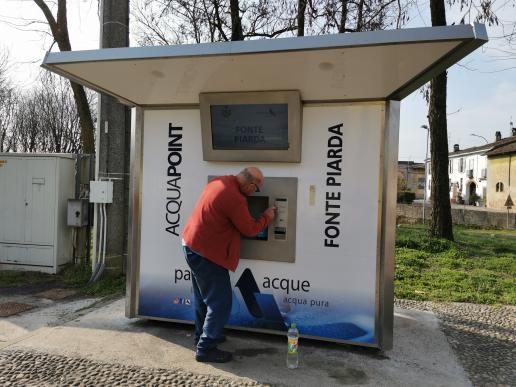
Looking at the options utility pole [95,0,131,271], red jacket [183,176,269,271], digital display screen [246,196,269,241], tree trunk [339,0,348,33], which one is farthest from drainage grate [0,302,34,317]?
tree trunk [339,0,348,33]

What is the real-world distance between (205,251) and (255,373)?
1.07 m

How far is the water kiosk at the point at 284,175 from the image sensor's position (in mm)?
3965

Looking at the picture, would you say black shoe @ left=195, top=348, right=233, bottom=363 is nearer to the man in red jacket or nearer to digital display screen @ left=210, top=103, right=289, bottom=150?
the man in red jacket

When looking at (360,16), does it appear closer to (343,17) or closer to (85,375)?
(343,17)

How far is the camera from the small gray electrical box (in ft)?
23.8

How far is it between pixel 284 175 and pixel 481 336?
275cm

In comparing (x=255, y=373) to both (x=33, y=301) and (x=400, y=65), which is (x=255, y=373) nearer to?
(x=400, y=65)

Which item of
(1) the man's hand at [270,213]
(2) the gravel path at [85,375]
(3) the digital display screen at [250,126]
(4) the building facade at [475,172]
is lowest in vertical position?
(2) the gravel path at [85,375]

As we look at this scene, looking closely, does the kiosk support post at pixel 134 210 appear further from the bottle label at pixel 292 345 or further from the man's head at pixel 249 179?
the bottle label at pixel 292 345

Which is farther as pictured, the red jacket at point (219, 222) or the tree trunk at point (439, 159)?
the tree trunk at point (439, 159)

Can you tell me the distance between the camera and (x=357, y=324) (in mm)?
4195

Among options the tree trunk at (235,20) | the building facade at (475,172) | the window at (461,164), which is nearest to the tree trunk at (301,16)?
the tree trunk at (235,20)

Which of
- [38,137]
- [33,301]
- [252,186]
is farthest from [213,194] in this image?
[38,137]

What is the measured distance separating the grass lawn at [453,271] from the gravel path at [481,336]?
0.40 m
